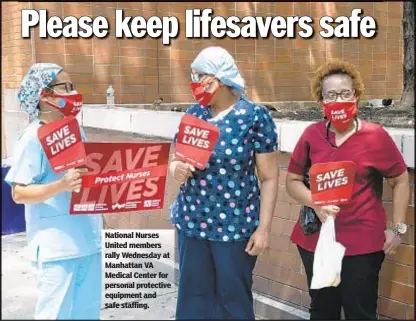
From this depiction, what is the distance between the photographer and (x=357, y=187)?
2395mm

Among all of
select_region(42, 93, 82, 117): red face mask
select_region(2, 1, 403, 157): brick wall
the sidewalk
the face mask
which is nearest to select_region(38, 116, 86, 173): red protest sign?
select_region(42, 93, 82, 117): red face mask

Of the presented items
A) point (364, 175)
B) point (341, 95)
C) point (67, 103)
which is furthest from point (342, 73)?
point (67, 103)

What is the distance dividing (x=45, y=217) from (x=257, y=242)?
Result: 36.1 inches

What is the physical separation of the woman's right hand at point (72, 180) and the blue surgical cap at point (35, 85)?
349mm

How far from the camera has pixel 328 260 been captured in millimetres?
2352

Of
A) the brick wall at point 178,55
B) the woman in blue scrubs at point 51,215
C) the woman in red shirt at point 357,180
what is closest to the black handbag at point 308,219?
the woman in red shirt at point 357,180

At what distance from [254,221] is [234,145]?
15.0 inches

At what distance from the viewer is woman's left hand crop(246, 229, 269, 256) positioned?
8.38 ft

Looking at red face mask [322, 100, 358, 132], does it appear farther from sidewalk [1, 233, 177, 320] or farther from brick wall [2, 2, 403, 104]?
brick wall [2, 2, 403, 104]

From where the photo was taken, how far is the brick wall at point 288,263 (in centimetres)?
282

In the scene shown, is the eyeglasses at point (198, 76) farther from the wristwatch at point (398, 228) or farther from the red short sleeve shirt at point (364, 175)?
the wristwatch at point (398, 228)

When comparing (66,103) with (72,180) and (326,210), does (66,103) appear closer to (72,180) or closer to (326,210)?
(72,180)

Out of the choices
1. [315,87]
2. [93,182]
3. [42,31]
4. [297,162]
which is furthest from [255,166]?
[42,31]

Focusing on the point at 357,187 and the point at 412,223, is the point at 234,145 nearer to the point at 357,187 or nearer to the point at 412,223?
the point at 357,187
